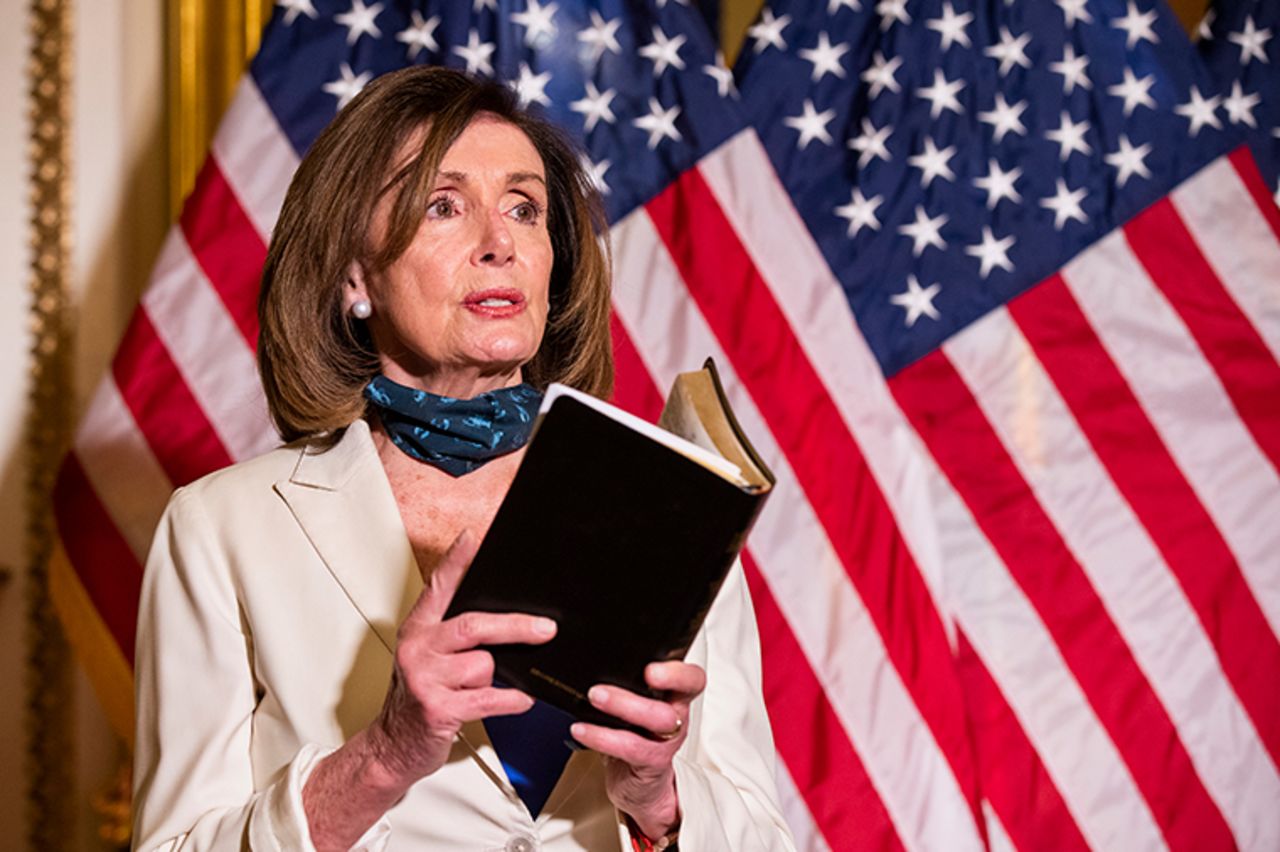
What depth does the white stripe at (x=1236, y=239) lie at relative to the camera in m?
2.75

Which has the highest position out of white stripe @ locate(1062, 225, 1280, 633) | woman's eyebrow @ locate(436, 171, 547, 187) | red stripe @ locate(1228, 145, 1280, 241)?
woman's eyebrow @ locate(436, 171, 547, 187)

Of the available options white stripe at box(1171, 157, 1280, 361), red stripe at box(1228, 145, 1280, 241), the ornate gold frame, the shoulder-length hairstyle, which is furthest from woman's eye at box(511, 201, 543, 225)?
red stripe at box(1228, 145, 1280, 241)

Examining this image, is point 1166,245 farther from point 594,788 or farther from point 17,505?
point 17,505

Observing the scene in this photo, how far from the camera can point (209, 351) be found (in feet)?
8.27

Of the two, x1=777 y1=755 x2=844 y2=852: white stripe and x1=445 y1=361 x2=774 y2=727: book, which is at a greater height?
x1=445 y1=361 x2=774 y2=727: book

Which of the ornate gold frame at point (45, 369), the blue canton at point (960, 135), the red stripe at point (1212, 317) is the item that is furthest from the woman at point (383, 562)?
the red stripe at point (1212, 317)

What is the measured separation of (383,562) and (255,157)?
4.42 feet

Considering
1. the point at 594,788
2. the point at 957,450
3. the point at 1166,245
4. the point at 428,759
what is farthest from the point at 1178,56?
the point at 428,759

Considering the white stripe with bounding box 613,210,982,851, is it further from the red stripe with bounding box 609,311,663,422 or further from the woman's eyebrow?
the woman's eyebrow

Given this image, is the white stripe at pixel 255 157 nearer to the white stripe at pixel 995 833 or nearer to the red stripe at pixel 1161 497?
the red stripe at pixel 1161 497

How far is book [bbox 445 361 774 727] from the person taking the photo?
1.08 metres

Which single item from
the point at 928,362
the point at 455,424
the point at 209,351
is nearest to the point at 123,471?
the point at 209,351

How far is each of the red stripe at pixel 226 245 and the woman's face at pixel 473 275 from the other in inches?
39.4

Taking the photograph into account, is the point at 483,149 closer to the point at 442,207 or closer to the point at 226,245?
the point at 442,207
